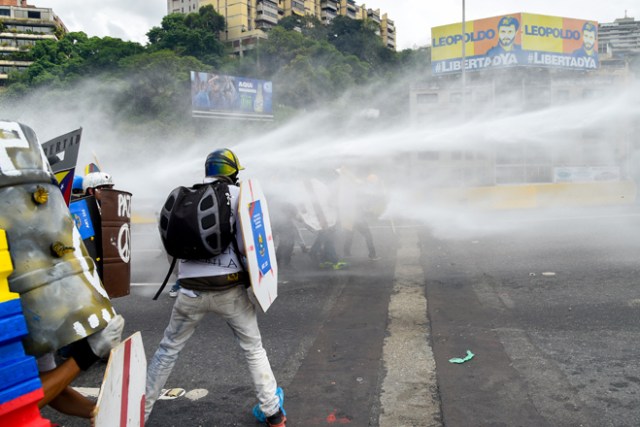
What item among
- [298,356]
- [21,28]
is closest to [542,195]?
[298,356]

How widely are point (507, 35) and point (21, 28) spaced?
305ft

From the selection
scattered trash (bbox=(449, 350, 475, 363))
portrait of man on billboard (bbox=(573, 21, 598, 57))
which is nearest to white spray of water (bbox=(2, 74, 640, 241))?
scattered trash (bbox=(449, 350, 475, 363))

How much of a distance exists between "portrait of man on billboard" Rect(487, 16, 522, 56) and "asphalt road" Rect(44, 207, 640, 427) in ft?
85.7

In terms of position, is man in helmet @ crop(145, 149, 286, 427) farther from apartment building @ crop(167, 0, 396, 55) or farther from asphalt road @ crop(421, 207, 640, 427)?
apartment building @ crop(167, 0, 396, 55)

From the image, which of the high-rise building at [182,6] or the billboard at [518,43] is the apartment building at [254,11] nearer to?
the high-rise building at [182,6]

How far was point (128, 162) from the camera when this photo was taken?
793 inches

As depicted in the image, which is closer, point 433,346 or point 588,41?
point 433,346

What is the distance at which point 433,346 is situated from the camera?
4758mm

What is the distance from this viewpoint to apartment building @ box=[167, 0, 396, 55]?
89562 mm

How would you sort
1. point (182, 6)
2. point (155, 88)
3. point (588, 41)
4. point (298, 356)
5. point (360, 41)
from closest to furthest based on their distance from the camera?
point (298, 356) → point (588, 41) → point (155, 88) → point (360, 41) → point (182, 6)

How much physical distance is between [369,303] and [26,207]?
4.76m

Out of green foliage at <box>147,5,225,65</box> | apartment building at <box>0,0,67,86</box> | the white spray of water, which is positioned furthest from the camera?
apartment building at <box>0,0,67,86</box>

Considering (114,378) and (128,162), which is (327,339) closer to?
(114,378)

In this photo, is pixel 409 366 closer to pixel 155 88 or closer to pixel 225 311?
pixel 225 311
